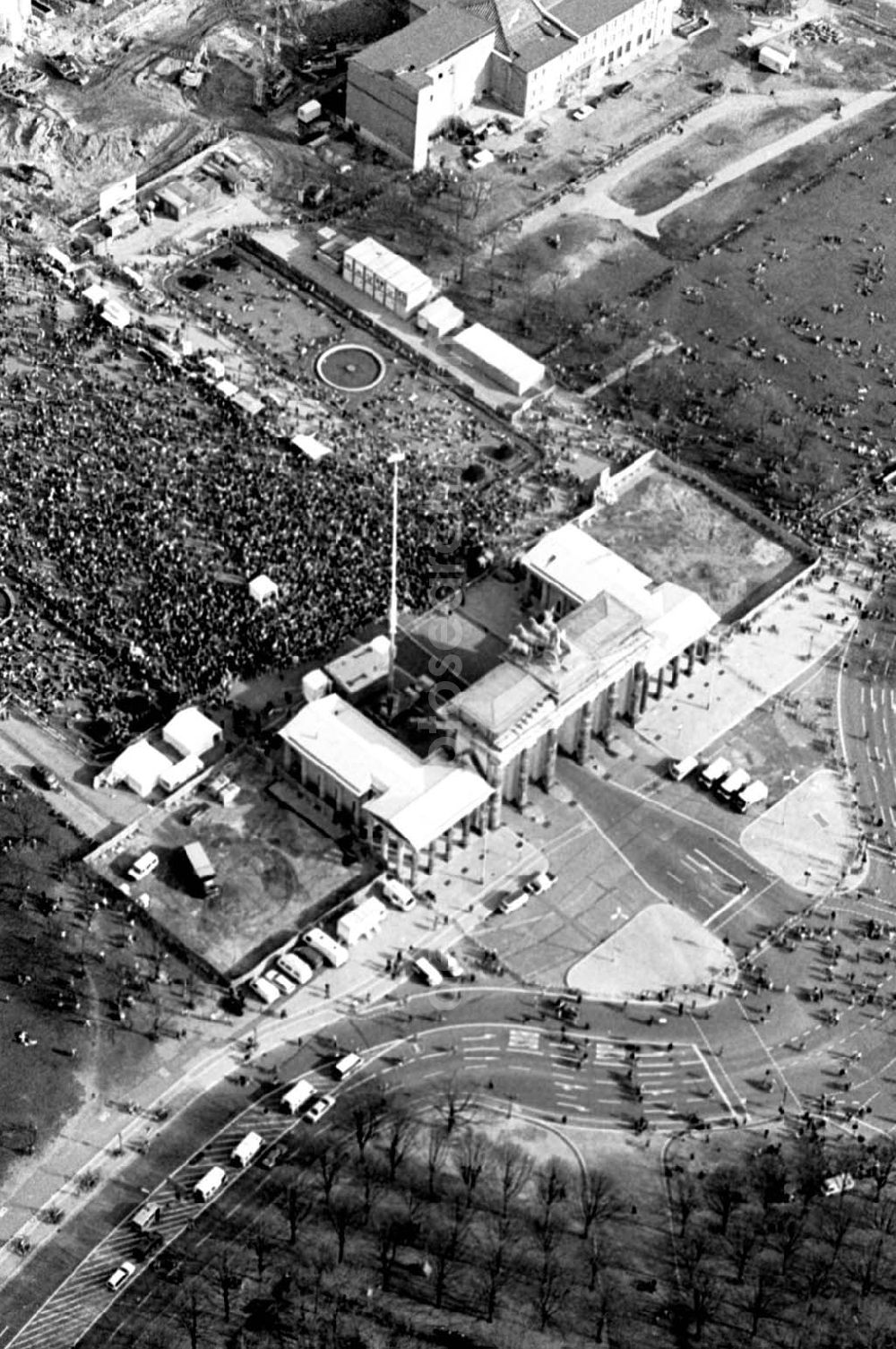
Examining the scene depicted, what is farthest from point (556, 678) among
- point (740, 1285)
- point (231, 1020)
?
point (740, 1285)

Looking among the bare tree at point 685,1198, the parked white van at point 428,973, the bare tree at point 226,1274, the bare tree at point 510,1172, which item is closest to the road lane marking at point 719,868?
the parked white van at point 428,973

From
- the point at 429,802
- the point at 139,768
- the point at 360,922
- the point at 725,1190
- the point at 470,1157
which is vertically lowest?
the point at 470,1157

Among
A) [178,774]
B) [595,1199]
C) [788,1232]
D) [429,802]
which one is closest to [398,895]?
[429,802]

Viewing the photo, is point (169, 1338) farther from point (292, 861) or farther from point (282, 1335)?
point (292, 861)

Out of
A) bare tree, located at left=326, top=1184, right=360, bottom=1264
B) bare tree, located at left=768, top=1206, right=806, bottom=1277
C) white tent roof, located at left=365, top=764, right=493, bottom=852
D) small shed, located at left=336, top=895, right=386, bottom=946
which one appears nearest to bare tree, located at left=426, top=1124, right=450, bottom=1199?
bare tree, located at left=326, top=1184, right=360, bottom=1264

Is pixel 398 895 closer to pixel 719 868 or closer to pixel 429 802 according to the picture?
pixel 429 802

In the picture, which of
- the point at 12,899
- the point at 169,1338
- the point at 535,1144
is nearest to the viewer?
the point at 169,1338

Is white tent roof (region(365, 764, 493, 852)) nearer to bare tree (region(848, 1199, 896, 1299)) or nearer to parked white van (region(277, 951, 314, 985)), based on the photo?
parked white van (region(277, 951, 314, 985))
